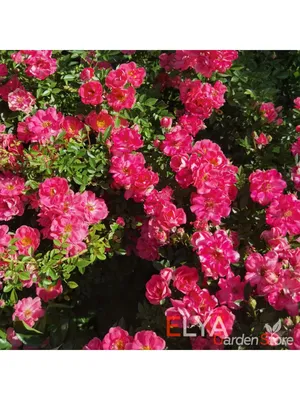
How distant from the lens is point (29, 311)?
66.1 inches

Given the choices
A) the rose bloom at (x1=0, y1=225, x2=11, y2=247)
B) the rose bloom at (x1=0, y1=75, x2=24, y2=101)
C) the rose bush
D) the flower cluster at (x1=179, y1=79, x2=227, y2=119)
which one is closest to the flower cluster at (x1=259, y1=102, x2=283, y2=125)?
the rose bush

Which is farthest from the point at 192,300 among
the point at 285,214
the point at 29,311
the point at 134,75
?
the point at 134,75

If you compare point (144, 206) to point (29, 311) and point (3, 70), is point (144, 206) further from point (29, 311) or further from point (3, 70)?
point (3, 70)

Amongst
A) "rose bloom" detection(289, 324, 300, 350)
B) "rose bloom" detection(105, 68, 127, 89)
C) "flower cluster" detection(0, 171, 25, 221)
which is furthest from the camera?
"rose bloom" detection(105, 68, 127, 89)

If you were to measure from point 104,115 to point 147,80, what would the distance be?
548mm

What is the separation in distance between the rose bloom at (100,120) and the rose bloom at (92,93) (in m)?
0.05

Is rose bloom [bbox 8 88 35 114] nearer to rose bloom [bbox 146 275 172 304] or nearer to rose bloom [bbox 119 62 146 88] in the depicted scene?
rose bloom [bbox 119 62 146 88]

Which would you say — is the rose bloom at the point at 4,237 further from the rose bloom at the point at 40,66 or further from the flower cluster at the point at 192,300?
the rose bloom at the point at 40,66

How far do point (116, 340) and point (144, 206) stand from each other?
50cm

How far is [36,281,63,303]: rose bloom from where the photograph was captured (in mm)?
1704

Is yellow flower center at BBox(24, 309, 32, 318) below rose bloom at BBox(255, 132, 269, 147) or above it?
below

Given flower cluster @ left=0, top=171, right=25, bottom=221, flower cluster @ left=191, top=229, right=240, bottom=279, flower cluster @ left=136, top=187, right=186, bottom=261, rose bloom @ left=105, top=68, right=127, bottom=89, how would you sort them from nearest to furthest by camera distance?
flower cluster @ left=191, top=229, right=240, bottom=279
flower cluster @ left=136, top=187, right=186, bottom=261
flower cluster @ left=0, top=171, right=25, bottom=221
rose bloom @ left=105, top=68, right=127, bottom=89
